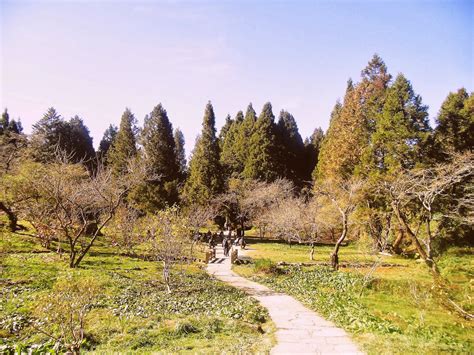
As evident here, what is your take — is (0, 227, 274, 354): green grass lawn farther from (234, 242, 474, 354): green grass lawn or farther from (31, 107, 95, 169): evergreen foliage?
(31, 107, 95, 169): evergreen foliage

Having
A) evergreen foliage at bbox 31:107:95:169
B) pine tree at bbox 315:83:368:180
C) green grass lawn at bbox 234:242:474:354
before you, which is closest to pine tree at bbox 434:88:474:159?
pine tree at bbox 315:83:368:180

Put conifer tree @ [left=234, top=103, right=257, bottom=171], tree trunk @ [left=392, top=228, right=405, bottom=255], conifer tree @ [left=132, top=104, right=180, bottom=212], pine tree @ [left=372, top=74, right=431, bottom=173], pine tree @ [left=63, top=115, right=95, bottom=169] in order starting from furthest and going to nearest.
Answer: pine tree @ [left=63, top=115, right=95, bottom=169], conifer tree @ [left=234, top=103, right=257, bottom=171], conifer tree @ [left=132, top=104, right=180, bottom=212], tree trunk @ [left=392, top=228, right=405, bottom=255], pine tree @ [left=372, top=74, right=431, bottom=173]

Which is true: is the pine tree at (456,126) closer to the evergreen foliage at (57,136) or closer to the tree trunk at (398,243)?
the tree trunk at (398,243)

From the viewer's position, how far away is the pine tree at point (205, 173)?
1505 inches

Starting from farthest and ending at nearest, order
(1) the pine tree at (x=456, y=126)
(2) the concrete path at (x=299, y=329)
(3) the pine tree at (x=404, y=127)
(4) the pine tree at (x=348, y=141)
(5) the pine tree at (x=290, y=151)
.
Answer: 1. (5) the pine tree at (x=290, y=151)
2. (4) the pine tree at (x=348, y=141)
3. (1) the pine tree at (x=456, y=126)
4. (3) the pine tree at (x=404, y=127)
5. (2) the concrete path at (x=299, y=329)

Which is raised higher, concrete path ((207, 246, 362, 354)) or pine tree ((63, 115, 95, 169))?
pine tree ((63, 115, 95, 169))

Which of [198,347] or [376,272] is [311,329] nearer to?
[198,347]

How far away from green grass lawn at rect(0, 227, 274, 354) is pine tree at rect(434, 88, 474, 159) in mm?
24732

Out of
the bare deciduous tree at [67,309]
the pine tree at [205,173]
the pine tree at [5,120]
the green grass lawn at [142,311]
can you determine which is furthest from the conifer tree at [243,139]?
the pine tree at [5,120]

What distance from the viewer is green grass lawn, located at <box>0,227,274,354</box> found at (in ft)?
27.5

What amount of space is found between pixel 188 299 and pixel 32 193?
1177 cm

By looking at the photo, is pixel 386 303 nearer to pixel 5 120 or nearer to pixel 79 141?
pixel 79 141

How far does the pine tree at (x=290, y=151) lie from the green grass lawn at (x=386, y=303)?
2678 centimetres

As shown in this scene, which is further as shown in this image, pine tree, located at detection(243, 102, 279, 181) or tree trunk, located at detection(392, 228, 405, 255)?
pine tree, located at detection(243, 102, 279, 181)
